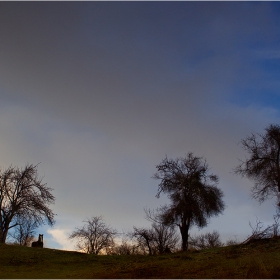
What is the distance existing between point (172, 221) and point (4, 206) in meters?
18.5

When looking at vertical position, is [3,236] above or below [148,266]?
above

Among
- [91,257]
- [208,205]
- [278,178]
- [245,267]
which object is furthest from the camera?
[208,205]

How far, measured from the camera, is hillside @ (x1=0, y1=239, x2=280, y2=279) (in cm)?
1327

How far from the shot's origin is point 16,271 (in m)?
17.5

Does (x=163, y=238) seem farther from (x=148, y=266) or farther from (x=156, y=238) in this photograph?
(x=148, y=266)

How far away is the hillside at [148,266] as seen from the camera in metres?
13.3

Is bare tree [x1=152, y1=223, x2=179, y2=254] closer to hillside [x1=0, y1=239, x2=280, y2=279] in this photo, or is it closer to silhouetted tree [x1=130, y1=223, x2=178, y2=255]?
silhouetted tree [x1=130, y1=223, x2=178, y2=255]

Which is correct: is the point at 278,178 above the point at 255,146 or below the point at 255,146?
below

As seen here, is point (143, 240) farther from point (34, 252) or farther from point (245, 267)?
point (245, 267)

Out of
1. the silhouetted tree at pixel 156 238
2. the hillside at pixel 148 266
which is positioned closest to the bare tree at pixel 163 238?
the silhouetted tree at pixel 156 238

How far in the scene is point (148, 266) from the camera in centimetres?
1709

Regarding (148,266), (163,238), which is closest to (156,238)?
(163,238)

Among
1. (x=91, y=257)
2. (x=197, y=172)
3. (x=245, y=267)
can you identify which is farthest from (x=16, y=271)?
(x=197, y=172)

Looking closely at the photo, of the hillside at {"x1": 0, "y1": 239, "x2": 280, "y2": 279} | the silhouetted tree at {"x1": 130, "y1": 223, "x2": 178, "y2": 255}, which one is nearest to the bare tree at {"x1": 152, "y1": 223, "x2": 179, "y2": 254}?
the silhouetted tree at {"x1": 130, "y1": 223, "x2": 178, "y2": 255}
